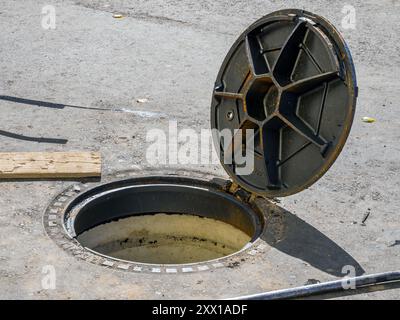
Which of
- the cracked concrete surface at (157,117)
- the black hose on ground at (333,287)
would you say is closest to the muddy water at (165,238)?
the cracked concrete surface at (157,117)

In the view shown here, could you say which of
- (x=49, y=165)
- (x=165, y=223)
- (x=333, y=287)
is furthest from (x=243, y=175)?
(x=49, y=165)

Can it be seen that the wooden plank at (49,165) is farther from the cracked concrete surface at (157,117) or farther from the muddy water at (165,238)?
the muddy water at (165,238)

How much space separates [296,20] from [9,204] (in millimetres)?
2633

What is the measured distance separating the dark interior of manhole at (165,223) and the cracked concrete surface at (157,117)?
32cm

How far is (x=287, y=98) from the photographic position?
6438 millimetres

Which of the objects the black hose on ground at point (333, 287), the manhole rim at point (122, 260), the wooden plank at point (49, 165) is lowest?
the black hose on ground at point (333, 287)

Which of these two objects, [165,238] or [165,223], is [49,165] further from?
[165,238]

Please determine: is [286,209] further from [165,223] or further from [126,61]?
[126,61]

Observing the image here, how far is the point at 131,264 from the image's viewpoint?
6.10 m

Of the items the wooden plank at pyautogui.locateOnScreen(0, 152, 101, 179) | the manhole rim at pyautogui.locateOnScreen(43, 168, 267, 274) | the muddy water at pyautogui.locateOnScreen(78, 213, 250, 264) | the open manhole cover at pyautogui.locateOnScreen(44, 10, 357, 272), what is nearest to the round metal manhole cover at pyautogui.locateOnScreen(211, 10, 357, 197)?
the open manhole cover at pyautogui.locateOnScreen(44, 10, 357, 272)

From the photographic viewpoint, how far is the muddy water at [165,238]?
24.4ft

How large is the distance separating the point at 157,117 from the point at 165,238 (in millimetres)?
1293

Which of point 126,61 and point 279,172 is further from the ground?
point 126,61
